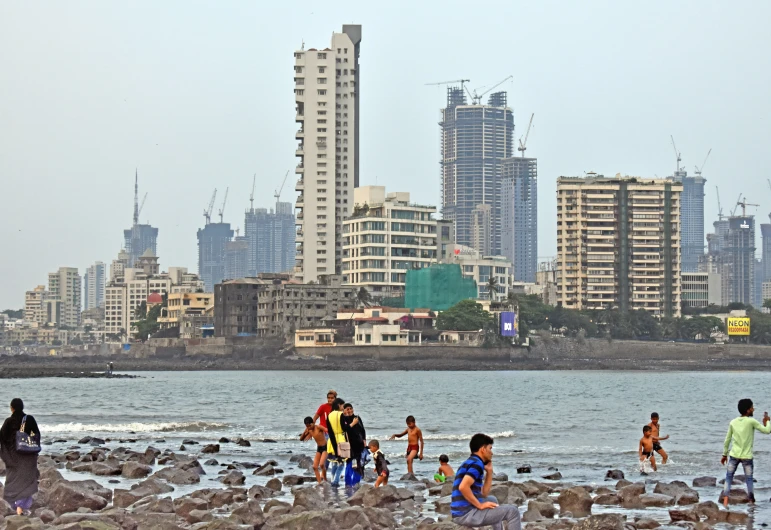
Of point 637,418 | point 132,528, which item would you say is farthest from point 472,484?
point 637,418

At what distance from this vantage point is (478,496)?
1639 cm

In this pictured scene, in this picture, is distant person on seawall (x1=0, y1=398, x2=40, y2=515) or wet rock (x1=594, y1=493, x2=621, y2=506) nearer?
distant person on seawall (x1=0, y1=398, x2=40, y2=515)

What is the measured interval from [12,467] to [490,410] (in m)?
55.4

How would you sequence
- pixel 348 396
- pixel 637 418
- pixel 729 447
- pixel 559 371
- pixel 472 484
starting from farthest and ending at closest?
pixel 559 371 → pixel 348 396 → pixel 637 418 → pixel 729 447 → pixel 472 484

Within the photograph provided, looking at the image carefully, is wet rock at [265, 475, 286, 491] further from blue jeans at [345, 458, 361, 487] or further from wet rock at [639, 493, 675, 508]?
wet rock at [639, 493, 675, 508]

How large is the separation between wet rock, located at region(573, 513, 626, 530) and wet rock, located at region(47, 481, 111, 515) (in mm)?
9873

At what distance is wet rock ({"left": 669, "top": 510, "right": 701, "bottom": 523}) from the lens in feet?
79.7

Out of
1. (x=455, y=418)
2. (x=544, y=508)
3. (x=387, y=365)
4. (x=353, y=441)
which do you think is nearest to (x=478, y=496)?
(x=544, y=508)

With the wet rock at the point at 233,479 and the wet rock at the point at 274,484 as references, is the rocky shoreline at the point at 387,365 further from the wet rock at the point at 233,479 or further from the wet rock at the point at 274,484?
the wet rock at the point at 274,484

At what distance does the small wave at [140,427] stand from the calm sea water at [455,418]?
53 millimetres

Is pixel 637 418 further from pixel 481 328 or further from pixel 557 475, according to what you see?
pixel 481 328

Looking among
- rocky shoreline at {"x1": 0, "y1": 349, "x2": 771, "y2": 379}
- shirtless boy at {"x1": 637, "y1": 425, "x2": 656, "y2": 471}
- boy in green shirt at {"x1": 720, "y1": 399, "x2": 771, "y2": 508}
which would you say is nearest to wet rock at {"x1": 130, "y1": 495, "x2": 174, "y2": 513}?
boy in green shirt at {"x1": 720, "y1": 399, "x2": 771, "y2": 508}

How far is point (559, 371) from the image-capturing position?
177 metres

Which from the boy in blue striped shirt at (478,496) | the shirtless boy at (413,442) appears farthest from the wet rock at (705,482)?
the boy in blue striped shirt at (478,496)
